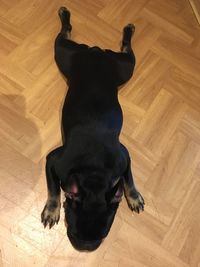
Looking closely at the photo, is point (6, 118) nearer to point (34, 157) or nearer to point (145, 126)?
point (34, 157)

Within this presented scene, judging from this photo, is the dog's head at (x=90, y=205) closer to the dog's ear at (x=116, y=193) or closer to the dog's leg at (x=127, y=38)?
the dog's ear at (x=116, y=193)

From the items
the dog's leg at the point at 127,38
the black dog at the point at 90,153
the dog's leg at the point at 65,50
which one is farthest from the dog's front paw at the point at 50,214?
the dog's leg at the point at 127,38

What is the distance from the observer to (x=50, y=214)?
6.07 feet

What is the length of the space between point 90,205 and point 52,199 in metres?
0.37

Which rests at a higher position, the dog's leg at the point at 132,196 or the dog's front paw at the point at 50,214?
the dog's leg at the point at 132,196

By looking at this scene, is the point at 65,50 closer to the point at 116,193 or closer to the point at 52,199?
the point at 52,199

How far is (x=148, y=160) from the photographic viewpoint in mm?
2135

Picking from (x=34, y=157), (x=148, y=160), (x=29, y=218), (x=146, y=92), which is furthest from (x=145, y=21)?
(x=29, y=218)

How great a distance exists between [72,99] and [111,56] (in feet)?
1.27

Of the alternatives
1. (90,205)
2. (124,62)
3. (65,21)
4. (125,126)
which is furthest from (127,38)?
(90,205)

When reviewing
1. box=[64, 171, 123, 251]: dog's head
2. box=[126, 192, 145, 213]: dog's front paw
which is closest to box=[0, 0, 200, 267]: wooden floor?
box=[126, 192, 145, 213]: dog's front paw

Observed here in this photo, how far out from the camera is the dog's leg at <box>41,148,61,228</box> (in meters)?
1.81

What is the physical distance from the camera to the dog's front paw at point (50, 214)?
185cm

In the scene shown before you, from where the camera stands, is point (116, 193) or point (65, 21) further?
point (65, 21)
